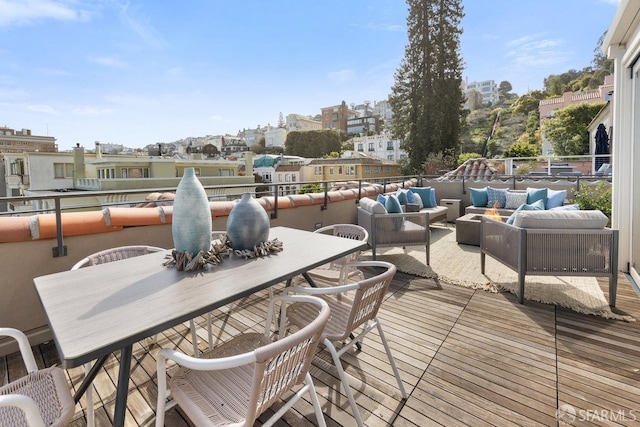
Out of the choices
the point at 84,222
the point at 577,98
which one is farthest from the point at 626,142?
the point at 577,98

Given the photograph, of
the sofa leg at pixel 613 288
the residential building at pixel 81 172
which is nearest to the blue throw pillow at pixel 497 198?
the sofa leg at pixel 613 288

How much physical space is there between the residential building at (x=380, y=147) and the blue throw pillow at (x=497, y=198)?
31885 millimetres

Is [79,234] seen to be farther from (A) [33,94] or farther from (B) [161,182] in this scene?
(A) [33,94]

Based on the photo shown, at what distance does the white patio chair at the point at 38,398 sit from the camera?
2.81ft

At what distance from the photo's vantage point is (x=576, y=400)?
163 cm

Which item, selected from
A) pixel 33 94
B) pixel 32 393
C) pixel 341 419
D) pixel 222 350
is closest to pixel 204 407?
pixel 222 350

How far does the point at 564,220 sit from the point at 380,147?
38.0m

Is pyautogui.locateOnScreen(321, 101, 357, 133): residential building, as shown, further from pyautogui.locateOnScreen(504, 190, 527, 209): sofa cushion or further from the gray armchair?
the gray armchair

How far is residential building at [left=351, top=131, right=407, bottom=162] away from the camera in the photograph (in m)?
38.2

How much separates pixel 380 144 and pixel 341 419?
39.9m

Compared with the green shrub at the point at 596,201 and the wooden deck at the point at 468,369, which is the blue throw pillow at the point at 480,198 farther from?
the wooden deck at the point at 468,369

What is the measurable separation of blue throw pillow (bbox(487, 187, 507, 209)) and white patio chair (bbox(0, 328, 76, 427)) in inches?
254

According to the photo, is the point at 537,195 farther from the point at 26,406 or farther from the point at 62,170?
the point at 62,170

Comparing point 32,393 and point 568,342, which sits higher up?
point 32,393
